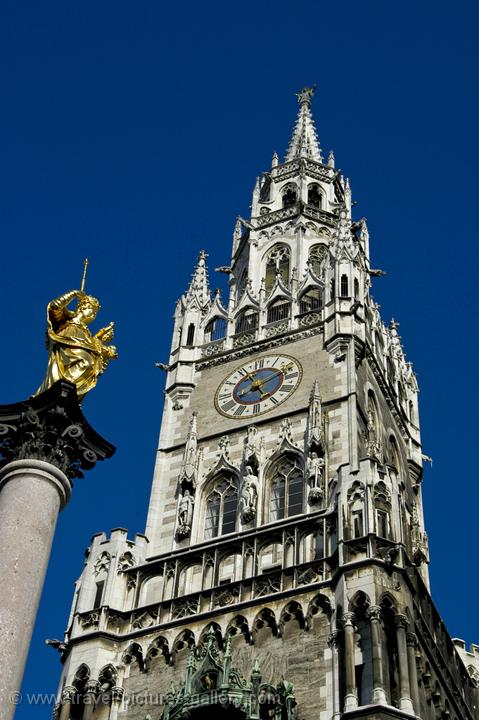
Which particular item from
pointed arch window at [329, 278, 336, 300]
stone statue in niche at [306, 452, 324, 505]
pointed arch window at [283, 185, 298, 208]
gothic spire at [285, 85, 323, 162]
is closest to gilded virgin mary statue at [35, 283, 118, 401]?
stone statue in niche at [306, 452, 324, 505]

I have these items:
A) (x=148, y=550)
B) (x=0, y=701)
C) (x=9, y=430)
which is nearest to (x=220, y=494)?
(x=148, y=550)

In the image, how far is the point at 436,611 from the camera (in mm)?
33531

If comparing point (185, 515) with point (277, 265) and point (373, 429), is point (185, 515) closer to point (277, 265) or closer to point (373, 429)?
point (373, 429)

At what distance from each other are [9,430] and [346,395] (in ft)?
53.3

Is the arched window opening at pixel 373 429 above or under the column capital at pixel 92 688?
above

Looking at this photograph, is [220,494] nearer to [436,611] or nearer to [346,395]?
[346,395]

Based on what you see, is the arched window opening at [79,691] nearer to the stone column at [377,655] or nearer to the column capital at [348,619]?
the column capital at [348,619]

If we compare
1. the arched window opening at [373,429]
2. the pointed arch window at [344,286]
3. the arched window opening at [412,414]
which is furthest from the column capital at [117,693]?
the arched window opening at [412,414]

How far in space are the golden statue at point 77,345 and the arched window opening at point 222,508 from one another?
11212mm

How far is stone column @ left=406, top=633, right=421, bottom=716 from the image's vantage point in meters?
27.7

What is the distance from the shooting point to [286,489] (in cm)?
3612

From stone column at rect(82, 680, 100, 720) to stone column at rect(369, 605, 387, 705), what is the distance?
7050 millimetres

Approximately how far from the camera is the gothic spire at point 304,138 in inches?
2243

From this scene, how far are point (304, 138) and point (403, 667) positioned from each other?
3478 cm
